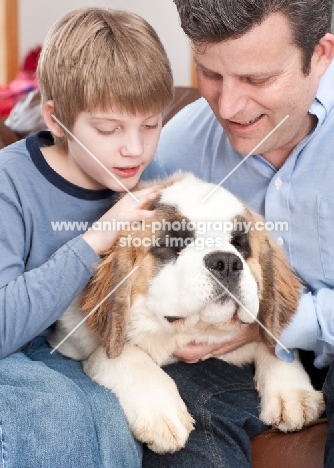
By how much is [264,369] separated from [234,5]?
0.96 meters

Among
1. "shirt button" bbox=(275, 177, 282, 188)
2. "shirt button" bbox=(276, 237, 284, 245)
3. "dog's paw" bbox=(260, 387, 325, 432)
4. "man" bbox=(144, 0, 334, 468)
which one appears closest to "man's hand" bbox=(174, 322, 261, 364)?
"man" bbox=(144, 0, 334, 468)

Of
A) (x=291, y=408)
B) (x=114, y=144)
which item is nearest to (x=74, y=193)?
(x=114, y=144)

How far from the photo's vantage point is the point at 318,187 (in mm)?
2045

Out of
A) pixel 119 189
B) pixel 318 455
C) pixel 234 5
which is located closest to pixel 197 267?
pixel 119 189

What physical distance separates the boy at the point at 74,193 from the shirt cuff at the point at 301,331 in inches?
19.0

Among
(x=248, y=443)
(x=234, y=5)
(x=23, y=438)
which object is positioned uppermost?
(x=234, y=5)

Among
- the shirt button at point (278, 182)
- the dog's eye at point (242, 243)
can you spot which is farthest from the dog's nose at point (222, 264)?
the shirt button at point (278, 182)

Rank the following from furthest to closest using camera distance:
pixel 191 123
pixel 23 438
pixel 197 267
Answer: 1. pixel 191 123
2. pixel 197 267
3. pixel 23 438

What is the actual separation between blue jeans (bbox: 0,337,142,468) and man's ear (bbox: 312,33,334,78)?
1.09 metres

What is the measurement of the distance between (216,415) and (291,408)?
0.19 meters

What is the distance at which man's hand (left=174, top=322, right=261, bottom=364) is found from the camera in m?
1.87

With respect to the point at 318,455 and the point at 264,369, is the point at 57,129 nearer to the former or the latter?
the point at 264,369

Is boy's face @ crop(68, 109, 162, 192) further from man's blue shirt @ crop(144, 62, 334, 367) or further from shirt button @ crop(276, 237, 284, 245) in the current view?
shirt button @ crop(276, 237, 284, 245)

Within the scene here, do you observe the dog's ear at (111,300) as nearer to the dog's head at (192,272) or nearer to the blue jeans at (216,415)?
the dog's head at (192,272)
